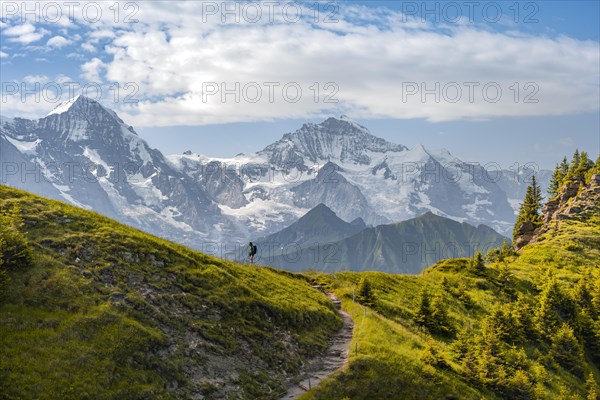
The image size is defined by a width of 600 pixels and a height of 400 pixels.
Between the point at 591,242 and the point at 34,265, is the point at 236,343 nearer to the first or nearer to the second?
the point at 34,265

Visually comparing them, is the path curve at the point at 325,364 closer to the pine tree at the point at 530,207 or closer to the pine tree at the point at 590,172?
the pine tree at the point at 530,207

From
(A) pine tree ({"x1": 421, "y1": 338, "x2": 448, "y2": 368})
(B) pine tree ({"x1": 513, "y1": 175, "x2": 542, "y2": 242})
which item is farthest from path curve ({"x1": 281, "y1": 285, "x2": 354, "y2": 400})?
(B) pine tree ({"x1": 513, "y1": 175, "x2": 542, "y2": 242})

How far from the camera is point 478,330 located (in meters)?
60.5

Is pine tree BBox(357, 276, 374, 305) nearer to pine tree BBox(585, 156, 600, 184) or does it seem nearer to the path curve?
the path curve

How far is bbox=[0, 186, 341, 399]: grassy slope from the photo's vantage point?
89.4ft

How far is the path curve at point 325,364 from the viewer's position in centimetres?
3475

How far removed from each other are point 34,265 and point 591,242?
10425cm

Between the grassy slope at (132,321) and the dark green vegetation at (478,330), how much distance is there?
6.07 metres

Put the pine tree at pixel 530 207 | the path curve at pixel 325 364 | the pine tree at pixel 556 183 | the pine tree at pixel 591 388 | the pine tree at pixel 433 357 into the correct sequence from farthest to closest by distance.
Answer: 1. the pine tree at pixel 556 183
2. the pine tree at pixel 530 207
3. the pine tree at pixel 591 388
4. the pine tree at pixel 433 357
5. the path curve at pixel 325 364

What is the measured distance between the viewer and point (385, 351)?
138 ft

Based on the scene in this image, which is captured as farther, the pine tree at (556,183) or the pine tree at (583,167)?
the pine tree at (556,183)

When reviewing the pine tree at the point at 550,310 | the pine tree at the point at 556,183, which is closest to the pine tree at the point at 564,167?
the pine tree at the point at 556,183

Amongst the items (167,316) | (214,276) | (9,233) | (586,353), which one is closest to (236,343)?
(167,316)

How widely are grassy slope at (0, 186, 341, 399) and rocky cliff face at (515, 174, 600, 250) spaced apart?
86.4 metres
